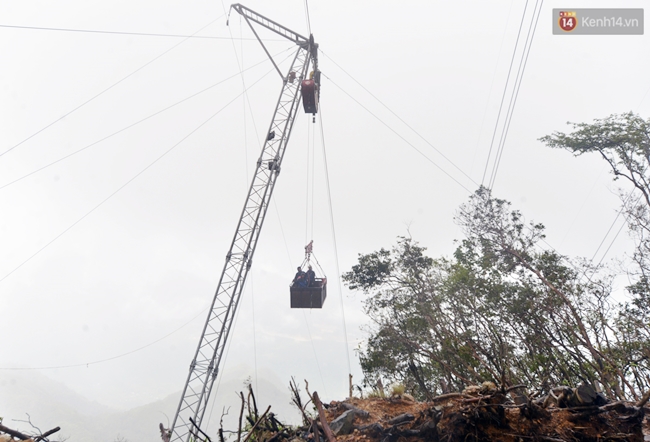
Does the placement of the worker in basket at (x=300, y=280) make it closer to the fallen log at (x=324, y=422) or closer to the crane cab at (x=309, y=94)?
the crane cab at (x=309, y=94)

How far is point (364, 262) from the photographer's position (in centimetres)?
2095

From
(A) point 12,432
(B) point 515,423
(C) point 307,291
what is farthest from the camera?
(C) point 307,291

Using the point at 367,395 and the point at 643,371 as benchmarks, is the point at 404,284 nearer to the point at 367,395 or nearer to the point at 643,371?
the point at 643,371

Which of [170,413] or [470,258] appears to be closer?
[470,258]

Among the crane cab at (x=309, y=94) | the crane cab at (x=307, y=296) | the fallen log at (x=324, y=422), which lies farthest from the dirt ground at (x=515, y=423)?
the crane cab at (x=309, y=94)

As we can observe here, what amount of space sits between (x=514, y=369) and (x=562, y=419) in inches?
556

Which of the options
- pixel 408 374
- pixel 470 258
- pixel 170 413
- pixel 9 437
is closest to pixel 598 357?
pixel 470 258

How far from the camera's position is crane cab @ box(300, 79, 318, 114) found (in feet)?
58.0

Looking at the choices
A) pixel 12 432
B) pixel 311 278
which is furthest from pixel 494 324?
pixel 12 432

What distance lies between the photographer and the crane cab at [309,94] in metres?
17.7

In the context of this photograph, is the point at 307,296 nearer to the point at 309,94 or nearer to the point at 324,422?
the point at 309,94

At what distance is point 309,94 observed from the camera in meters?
18.0

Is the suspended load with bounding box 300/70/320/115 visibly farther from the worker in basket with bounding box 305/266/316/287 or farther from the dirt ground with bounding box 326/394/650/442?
the dirt ground with bounding box 326/394/650/442

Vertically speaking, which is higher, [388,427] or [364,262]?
[364,262]
